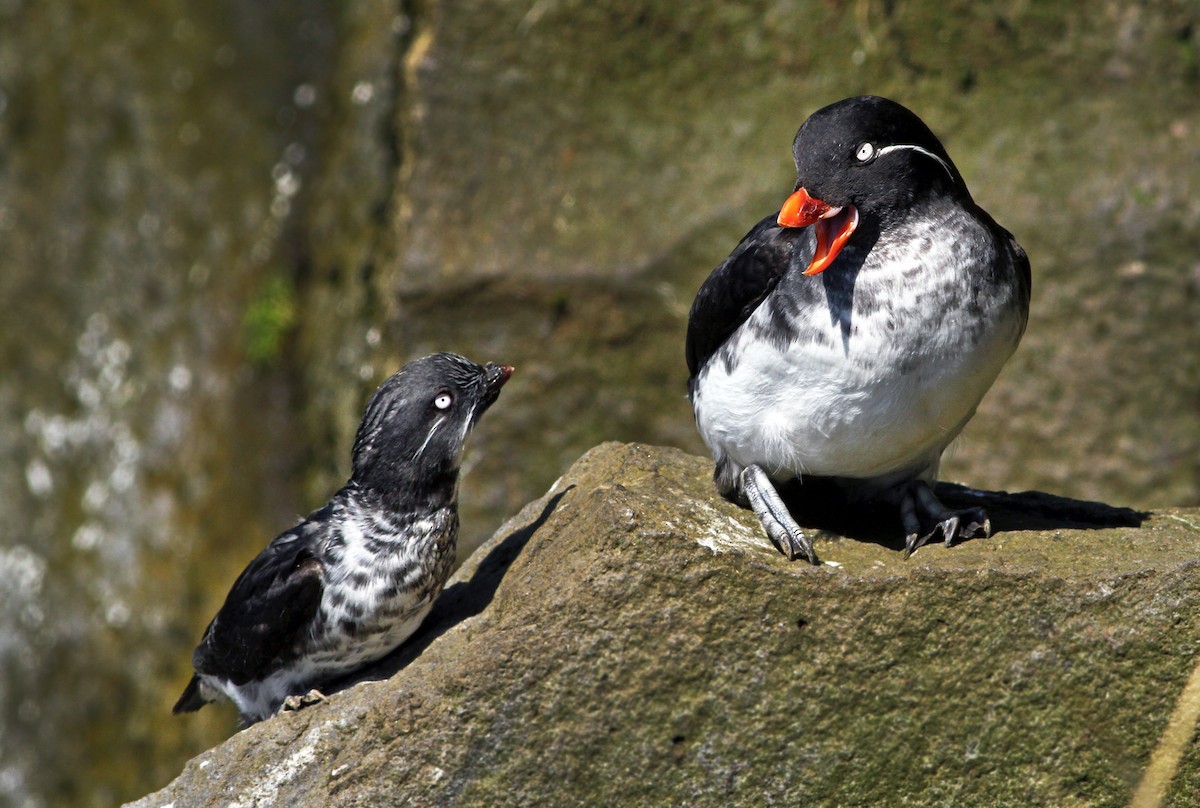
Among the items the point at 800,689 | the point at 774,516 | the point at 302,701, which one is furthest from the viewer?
the point at 302,701

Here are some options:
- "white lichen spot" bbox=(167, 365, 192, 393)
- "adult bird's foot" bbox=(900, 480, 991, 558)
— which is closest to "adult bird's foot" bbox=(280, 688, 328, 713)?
"adult bird's foot" bbox=(900, 480, 991, 558)

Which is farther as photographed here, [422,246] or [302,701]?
[422,246]

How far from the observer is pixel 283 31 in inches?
362

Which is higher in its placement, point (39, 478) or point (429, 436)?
point (429, 436)

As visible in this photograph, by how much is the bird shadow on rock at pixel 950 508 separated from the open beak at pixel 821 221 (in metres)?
1.03

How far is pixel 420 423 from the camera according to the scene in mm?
4773

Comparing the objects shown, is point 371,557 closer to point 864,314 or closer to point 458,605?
point 458,605

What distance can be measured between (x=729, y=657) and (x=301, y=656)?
5.34ft

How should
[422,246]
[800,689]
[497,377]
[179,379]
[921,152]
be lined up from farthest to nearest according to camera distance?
[179,379] < [422,246] < [497,377] < [921,152] < [800,689]

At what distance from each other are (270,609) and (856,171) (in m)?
2.55

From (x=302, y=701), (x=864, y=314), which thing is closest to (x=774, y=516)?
(x=864, y=314)

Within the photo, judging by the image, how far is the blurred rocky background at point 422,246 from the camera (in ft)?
24.9

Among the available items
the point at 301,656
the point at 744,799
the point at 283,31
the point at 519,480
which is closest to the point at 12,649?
the point at 519,480

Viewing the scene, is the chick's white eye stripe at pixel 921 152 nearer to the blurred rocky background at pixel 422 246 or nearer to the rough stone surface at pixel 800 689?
the rough stone surface at pixel 800 689
